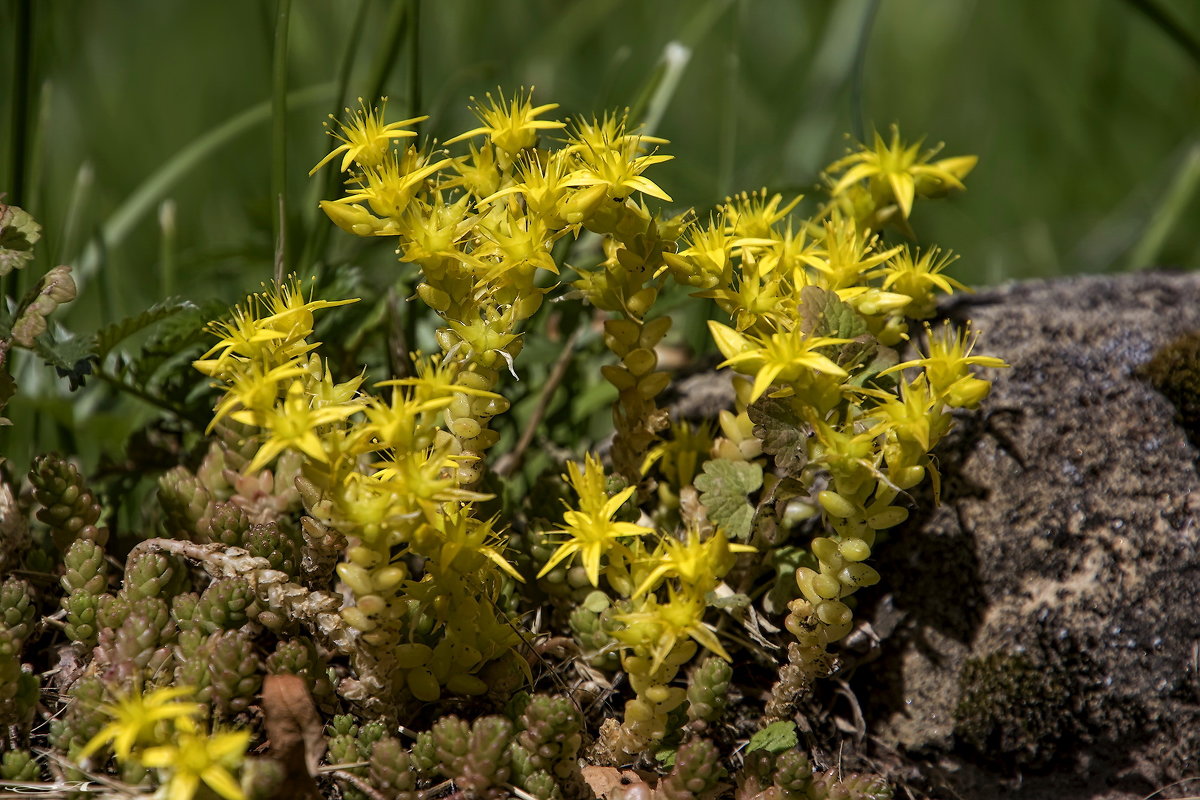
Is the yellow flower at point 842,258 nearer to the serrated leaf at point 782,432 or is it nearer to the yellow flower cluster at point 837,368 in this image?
the yellow flower cluster at point 837,368

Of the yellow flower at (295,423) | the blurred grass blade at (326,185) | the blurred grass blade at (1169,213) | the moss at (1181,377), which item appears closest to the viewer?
the yellow flower at (295,423)

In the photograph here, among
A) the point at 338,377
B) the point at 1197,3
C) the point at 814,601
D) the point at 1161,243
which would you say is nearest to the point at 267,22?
the point at 338,377

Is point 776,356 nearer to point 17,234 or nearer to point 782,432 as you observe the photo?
point 782,432

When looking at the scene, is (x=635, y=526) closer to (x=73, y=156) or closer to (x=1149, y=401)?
(x=1149, y=401)

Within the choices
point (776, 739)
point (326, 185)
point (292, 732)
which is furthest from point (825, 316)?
point (326, 185)

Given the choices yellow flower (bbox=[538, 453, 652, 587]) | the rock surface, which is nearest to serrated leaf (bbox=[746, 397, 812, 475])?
yellow flower (bbox=[538, 453, 652, 587])

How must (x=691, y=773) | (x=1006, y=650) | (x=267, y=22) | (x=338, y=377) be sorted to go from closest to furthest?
(x=691, y=773), (x=1006, y=650), (x=338, y=377), (x=267, y=22)

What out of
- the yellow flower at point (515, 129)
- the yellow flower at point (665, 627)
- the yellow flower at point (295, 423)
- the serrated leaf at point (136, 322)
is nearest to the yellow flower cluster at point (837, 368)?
the yellow flower at point (665, 627)
